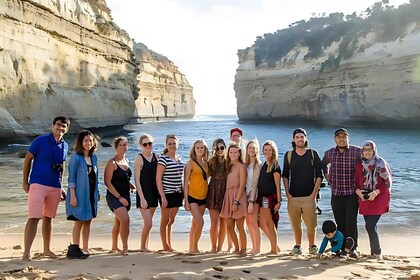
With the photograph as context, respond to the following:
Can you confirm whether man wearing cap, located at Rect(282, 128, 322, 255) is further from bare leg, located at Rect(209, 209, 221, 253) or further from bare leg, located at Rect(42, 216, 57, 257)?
bare leg, located at Rect(42, 216, 57, 257)

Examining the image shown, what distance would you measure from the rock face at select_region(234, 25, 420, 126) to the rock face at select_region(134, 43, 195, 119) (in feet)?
61.0

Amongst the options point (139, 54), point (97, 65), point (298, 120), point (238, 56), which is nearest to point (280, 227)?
point (97, 65)

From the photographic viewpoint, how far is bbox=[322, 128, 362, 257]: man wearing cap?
5.18 m

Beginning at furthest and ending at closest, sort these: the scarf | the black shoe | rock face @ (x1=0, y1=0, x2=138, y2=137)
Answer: rock face @ (x1=0, y1=0, x2=138, y2=137), the scarf, the black shoe

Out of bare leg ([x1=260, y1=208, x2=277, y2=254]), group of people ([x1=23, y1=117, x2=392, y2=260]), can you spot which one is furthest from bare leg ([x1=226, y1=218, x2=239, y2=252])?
bare leg ([x1=260, y1=208, x2=277, y2=254])

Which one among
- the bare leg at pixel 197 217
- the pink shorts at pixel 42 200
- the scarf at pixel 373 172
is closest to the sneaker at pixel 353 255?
the scarf at pixel 373 172

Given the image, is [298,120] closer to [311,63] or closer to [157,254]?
[311,63]

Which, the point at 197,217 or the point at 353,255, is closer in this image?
the point at 353,255

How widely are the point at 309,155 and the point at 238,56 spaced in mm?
69636

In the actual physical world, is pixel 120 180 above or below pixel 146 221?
above

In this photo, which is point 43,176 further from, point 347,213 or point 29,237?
point 347,213

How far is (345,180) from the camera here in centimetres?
518

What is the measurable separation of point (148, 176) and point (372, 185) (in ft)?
→ 8.97

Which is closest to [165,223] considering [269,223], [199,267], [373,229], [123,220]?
[123,220]
